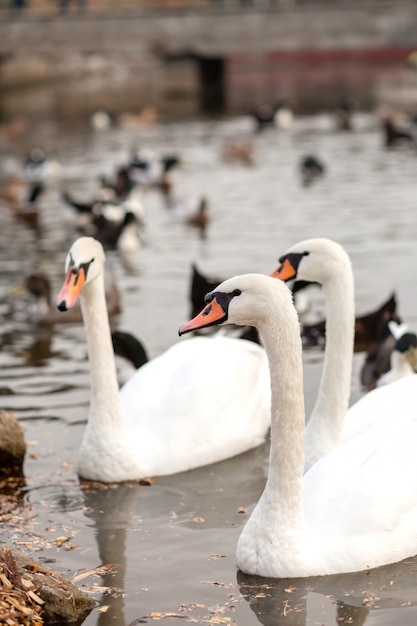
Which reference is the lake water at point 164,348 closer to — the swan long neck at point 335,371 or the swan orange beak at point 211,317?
the swan long neck at point 335,371

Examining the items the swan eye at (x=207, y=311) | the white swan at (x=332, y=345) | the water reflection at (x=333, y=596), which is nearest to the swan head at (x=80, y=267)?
the white swan at (x=332, y=345)

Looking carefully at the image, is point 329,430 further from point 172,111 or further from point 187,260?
point 172,111

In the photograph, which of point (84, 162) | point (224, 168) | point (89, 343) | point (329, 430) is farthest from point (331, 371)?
point (84, 162)

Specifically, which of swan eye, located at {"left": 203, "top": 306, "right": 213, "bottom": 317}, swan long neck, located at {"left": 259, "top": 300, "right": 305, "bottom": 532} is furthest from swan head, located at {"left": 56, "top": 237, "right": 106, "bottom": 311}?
swan long neck, located at {"left": 259, "top": 300, "right": 305, "bottom": 532}

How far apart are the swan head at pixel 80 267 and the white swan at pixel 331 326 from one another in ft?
3.53

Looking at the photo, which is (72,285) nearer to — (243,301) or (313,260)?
(313,260)

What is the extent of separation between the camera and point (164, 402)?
25.5 ft

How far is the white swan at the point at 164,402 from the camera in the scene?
741 cm

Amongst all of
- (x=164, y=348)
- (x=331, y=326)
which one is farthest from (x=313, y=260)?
(x=164, y=348)

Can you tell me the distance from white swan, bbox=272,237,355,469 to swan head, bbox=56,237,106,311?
1.07m

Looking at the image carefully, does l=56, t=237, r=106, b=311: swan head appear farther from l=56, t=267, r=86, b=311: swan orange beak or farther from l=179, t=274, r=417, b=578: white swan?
l=179, t=274, r=417, b=578: white swan

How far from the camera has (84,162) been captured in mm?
24938

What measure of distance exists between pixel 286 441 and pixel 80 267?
78.9 inches

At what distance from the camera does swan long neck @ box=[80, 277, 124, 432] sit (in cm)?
740
